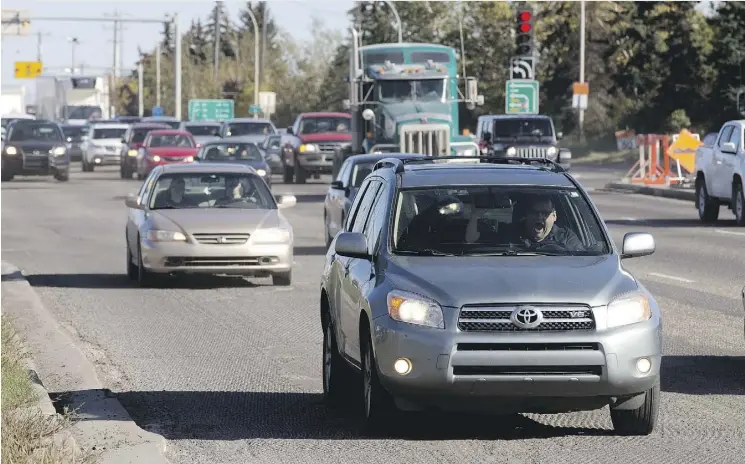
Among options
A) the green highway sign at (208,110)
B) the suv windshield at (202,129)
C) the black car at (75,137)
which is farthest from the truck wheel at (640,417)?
the green highway sign at (208,110)

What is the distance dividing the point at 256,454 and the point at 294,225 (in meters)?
22.9

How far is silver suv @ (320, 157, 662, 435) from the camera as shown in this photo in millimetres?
8359

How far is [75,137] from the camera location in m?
76.4

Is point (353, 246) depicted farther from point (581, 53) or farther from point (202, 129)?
point (581, 53)

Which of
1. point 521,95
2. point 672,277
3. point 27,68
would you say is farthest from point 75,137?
point 672,277

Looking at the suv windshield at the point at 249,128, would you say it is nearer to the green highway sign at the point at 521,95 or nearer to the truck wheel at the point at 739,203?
the green highway sign at the point at 521,95

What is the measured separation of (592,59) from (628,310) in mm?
78714

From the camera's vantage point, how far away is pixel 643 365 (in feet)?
27.9

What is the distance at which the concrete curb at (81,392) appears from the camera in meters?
8.37

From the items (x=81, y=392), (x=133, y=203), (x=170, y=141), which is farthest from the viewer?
(x=170, y=141)

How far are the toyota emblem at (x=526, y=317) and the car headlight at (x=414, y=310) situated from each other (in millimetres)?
372

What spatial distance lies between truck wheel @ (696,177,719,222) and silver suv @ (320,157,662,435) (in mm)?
21393

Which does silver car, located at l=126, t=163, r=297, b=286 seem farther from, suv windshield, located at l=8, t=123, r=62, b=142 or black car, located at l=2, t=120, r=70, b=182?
suv windshield, located at l=8, t=123, r=62, b=142

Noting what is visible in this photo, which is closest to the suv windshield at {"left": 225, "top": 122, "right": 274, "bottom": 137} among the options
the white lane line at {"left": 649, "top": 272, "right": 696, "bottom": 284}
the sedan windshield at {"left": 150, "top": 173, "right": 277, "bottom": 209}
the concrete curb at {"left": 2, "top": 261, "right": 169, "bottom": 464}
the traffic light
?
the traffic light
